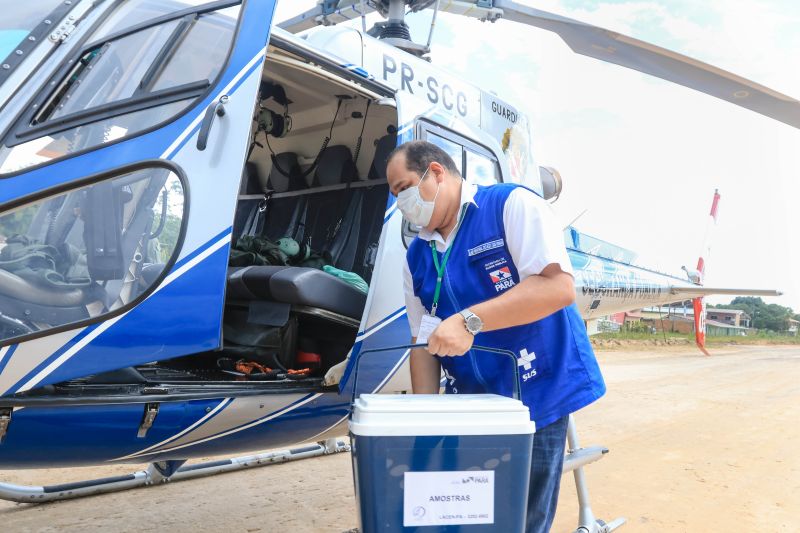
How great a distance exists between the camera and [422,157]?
206 centimetres

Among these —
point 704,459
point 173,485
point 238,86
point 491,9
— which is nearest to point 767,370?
point 704,459

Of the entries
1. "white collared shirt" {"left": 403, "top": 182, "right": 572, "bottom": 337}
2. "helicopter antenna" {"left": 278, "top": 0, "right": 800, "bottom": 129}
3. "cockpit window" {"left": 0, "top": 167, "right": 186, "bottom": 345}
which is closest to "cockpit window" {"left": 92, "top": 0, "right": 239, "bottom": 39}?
"cockpit window" {"left": 0, "top": 167, "right": 186, "bottom": 345}

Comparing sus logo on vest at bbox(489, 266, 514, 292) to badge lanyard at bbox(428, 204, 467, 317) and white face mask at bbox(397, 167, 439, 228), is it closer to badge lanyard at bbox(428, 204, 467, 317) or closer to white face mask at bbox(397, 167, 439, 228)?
badge lanyard at bbox(428, 204, 467, 317)

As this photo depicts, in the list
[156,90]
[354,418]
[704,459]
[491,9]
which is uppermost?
[491,9]

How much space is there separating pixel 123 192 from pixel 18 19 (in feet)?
2.43

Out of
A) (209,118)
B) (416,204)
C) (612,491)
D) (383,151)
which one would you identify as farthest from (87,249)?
(612,491)

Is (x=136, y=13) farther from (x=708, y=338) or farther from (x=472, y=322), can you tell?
(x=708, y=338)

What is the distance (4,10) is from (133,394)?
4.38 ft

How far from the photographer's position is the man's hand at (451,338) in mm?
1727

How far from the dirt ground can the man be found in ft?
6.68

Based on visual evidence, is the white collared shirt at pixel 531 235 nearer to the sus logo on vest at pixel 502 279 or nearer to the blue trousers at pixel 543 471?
the sus logo on vest at pixel 502 279

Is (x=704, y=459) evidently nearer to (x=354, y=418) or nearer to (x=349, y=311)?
(x=349, y=311)

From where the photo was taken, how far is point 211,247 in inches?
86.2

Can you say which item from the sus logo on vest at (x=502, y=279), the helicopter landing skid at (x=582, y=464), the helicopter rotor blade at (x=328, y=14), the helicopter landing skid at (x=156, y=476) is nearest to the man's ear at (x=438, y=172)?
the sus logo on vest at (x=502, y=279)
